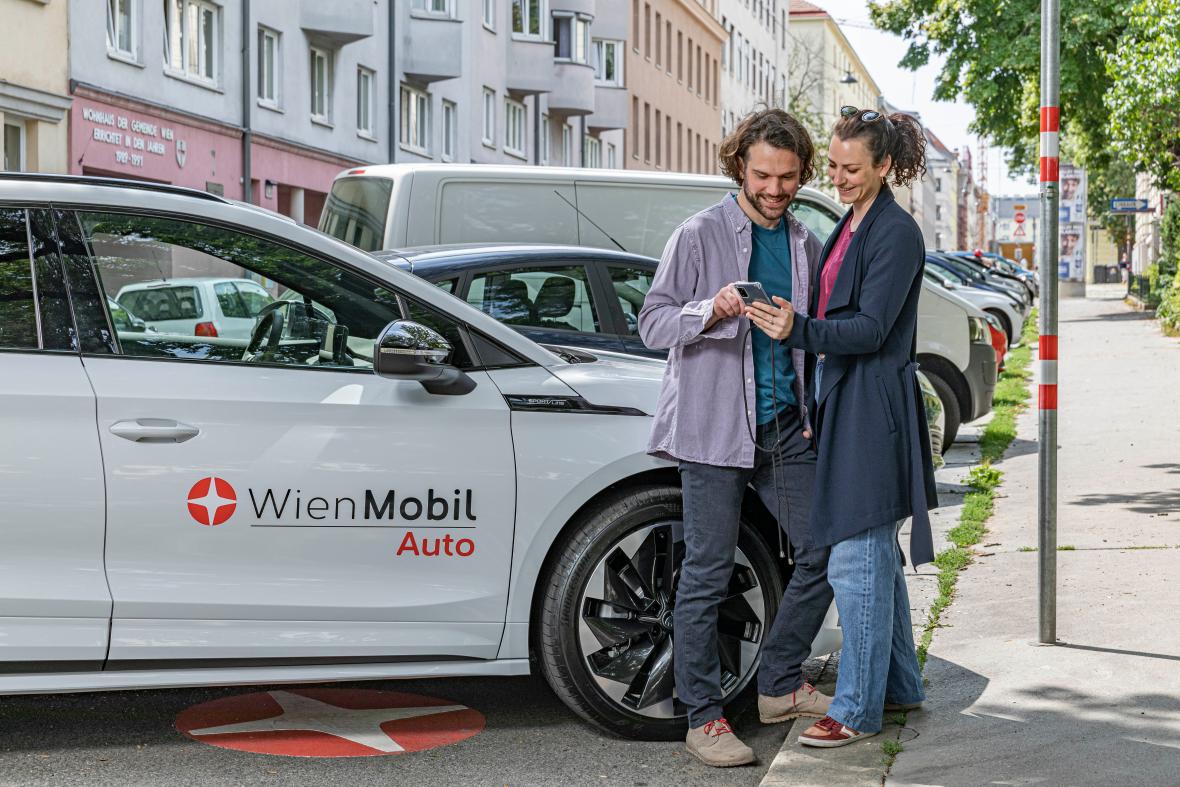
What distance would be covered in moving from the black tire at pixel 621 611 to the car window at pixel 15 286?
64.7 inches

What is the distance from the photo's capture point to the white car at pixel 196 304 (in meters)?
4.68

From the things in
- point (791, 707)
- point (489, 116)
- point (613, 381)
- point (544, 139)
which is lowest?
point (791, 707)

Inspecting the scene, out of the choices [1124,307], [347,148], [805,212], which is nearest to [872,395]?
[805,212]

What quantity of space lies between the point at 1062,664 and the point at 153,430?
10.3 feet

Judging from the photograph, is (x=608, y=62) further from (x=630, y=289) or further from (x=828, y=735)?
(x=828, y=735)

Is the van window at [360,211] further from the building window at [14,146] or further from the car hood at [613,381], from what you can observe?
the building window at [14,146]

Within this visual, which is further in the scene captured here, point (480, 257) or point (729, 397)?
point (480, 257)

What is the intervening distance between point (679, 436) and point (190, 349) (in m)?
1.42

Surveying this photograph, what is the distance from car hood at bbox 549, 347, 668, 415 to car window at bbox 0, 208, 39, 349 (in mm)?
1514

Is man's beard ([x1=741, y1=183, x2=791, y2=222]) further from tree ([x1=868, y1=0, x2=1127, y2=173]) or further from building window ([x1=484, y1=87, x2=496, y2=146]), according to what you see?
building window ([x1=484, y1=87, x2=496, y2=146])

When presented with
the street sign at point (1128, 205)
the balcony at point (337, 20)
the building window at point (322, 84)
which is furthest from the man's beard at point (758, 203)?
the street sign at point (1128, 205)

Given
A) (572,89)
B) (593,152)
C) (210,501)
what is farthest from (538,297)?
(593,152)

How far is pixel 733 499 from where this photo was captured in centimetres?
471

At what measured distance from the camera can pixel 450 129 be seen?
117 ft
